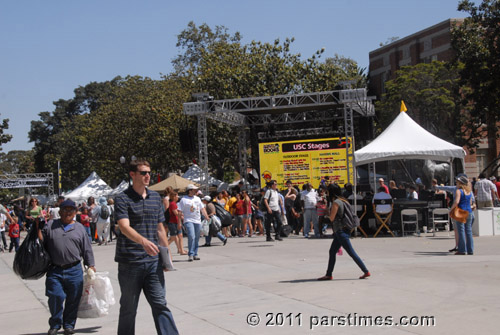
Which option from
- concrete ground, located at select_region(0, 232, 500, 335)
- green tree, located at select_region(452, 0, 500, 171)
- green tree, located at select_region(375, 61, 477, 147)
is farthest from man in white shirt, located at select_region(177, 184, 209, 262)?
green tree, located at select_region(375, 61, 477, 147)

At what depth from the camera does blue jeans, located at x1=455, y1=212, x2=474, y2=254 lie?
40.9 feet

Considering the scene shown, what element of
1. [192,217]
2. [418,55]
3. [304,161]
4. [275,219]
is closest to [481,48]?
[304,161]

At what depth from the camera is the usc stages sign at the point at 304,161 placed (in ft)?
87.1

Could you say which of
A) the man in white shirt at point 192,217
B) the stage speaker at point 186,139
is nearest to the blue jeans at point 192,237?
the man in white shirt at point 192,217

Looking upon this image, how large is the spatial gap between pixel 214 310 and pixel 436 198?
12882 mm

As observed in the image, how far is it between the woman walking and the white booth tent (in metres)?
5.21

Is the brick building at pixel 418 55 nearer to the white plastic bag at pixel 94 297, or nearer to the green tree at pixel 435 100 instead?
the green tree at pixel 435 100

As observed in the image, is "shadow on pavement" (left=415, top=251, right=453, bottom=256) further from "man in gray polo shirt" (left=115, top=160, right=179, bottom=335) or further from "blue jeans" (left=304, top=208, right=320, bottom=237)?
"man in gray polo shirt" (left=115, top=160, right=179, bottom=335)

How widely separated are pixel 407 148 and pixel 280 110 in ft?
30.4

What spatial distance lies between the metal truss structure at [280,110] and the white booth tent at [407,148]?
1825 mm

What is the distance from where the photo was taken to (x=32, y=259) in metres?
6.76

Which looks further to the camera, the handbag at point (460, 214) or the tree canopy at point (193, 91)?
the tree canopy at point (193, 91)

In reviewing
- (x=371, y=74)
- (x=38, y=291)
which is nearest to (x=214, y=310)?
(x=38, y=291)

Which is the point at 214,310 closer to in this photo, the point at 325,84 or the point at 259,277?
the point at 259,277
